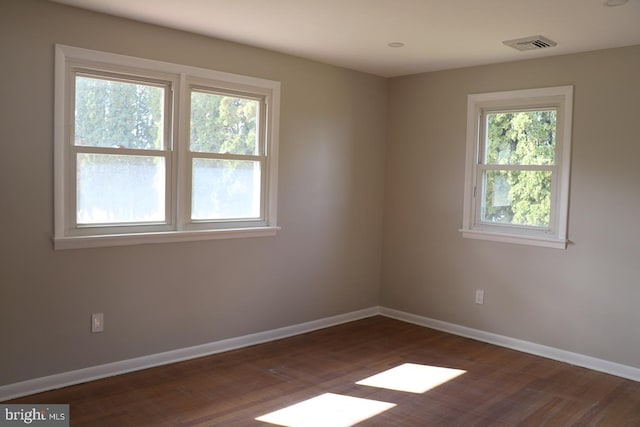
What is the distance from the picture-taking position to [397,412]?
3.31 metres

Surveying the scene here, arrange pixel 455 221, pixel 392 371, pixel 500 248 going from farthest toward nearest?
pixel 455 221, pixel 500 248, pixel 392 371

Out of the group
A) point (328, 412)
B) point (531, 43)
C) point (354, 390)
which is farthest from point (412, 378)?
point (531, 43)

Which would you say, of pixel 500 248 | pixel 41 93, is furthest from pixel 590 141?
pixel 41 93

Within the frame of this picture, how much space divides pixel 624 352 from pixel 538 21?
8.30ft

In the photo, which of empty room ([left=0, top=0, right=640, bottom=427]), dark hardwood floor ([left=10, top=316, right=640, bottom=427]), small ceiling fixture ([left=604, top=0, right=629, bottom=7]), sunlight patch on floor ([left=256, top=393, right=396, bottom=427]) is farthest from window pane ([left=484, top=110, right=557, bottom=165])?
sunlight patch on floor ([left=256, top=393, right=396, bottom=427])

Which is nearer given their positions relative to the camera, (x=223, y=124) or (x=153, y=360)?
(x=153, y=360)

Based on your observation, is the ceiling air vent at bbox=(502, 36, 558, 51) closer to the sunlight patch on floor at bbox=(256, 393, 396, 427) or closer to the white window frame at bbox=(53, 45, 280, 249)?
Answer: the white window frame at bbox=(53, 45, 280, 249)

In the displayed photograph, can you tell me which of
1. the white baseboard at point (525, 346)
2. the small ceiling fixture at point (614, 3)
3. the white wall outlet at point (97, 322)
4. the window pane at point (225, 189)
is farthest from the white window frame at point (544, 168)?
the white wall outlet at point (97, 322)

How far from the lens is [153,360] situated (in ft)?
12.8

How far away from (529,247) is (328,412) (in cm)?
232

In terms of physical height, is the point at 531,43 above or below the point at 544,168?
above

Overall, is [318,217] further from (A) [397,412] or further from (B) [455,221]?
(A) [397,412]

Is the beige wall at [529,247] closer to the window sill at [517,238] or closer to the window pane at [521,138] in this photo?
the window sill at [517,238]

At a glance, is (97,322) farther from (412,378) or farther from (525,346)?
(525,346)
